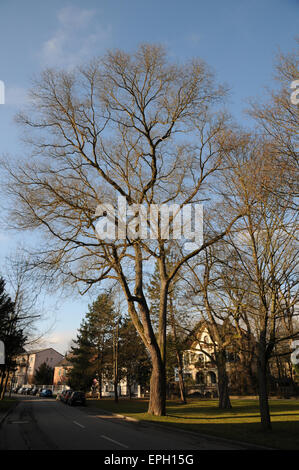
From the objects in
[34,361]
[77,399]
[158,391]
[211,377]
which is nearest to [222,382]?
[158,391]

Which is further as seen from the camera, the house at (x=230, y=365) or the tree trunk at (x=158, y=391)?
the house at (x=230, y=365)

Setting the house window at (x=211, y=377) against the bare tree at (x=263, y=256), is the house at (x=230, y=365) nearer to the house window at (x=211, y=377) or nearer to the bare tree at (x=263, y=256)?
the house window at (x=211, y=377)

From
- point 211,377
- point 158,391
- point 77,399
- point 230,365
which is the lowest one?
point 211,377

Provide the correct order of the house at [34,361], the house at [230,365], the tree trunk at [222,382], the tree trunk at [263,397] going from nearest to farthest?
the tree trunk at [263,397]
the tree trunk at [222,382]
the house at [230,365]
the house at [34,361]

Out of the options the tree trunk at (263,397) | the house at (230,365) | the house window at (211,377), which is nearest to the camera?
the tree trunk at (263,397)

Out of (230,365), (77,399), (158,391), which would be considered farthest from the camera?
(230,365)

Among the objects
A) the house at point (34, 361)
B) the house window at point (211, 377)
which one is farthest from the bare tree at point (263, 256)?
the house at point (34, 361)

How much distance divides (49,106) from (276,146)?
39.1ft

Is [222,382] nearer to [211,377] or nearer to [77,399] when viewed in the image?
[77,399]

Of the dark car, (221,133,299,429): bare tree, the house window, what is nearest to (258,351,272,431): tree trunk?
(221,133,299,429): bare tree

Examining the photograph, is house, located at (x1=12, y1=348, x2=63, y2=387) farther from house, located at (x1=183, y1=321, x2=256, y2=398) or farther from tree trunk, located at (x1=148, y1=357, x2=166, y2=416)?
tree trunk, located at (x1=148, y1=357, x2=166, y2=416)

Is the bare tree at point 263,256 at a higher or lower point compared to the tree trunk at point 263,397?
higher

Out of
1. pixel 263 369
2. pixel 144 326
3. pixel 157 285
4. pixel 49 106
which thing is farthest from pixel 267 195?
pixel 157 285

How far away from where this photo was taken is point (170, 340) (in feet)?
95.8
